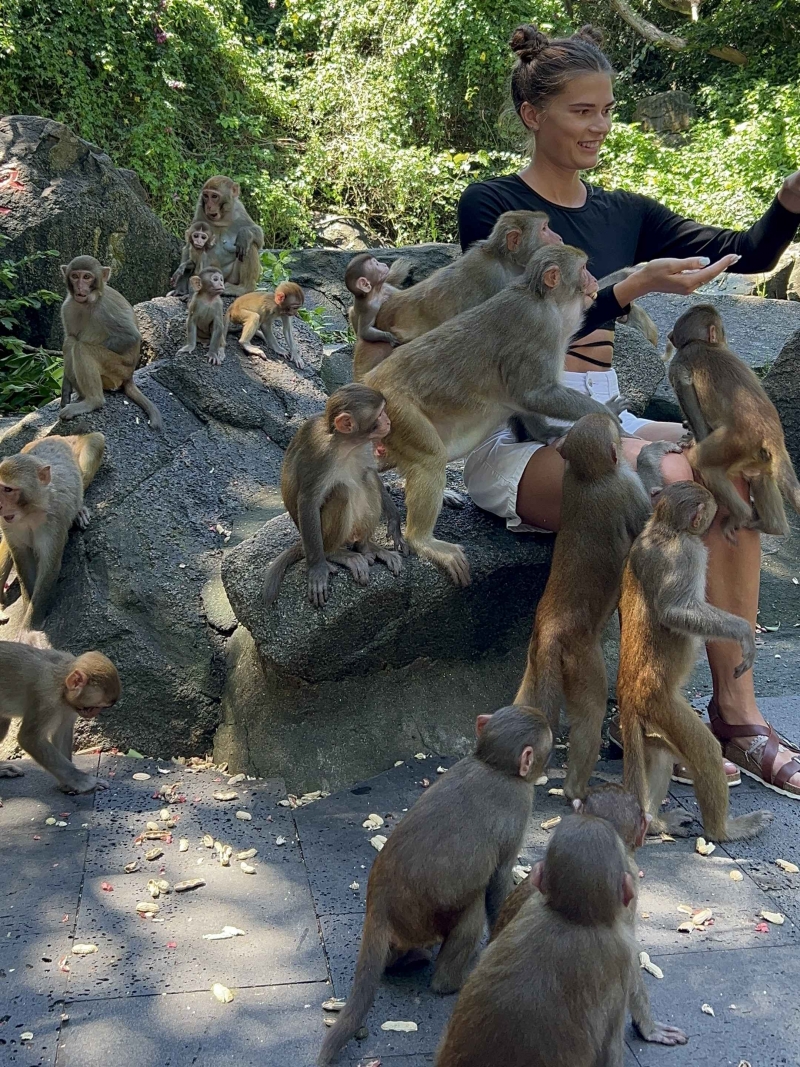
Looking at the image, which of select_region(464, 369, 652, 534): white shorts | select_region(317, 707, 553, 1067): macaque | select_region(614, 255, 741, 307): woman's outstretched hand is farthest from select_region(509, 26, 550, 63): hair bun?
select_region(317, 707, 553, 1067): macaque

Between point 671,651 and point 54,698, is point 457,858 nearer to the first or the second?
point 671,651

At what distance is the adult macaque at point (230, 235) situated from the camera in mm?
8578

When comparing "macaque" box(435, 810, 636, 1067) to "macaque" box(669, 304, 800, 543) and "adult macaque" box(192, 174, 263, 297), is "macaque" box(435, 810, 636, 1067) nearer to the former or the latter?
"macaque" box(669, 304, 800, 543)

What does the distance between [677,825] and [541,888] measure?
5.00ft

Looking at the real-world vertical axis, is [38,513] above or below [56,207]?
below

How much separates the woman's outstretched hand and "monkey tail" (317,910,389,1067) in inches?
106

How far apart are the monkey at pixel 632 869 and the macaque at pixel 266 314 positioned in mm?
5414

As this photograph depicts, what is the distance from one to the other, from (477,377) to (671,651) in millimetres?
1418

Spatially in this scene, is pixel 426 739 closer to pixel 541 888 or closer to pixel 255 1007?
pixel 255 1007

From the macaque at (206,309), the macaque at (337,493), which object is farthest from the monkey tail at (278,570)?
A: the macaque at (206,309)

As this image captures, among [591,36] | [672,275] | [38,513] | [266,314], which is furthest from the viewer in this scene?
[266,314]

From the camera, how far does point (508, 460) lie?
441cm

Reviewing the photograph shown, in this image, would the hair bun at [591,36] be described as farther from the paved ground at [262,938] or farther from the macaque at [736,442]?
the paved ground at [262,938]

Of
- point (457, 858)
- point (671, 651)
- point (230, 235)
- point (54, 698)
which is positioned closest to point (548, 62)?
point (671, 651)
